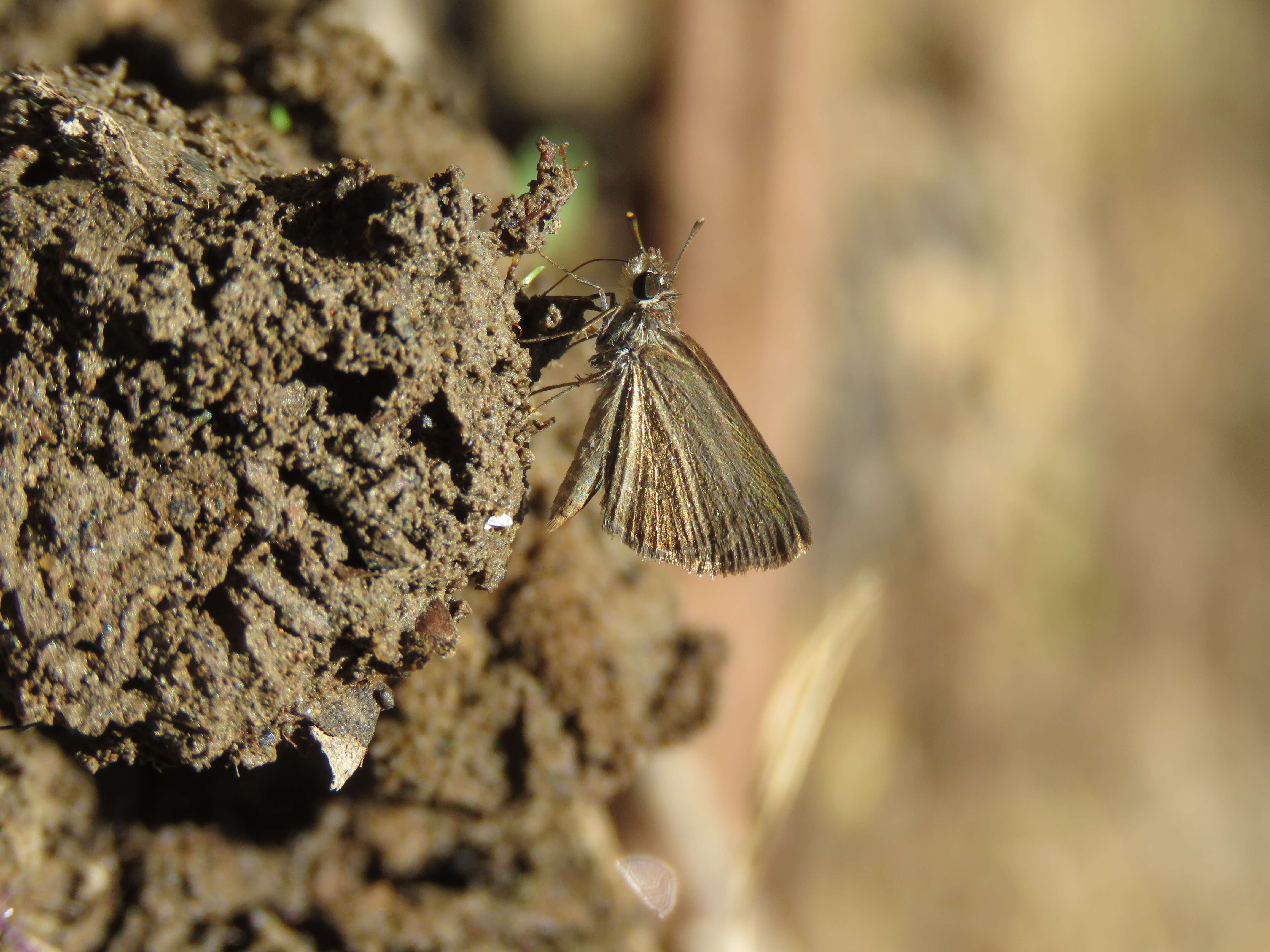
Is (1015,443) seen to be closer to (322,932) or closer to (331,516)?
(322,932)

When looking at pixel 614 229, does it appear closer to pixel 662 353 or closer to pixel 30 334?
pixel 662 353

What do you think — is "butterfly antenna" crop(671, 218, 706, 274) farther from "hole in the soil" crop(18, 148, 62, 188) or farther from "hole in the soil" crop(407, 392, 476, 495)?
"hole in the soil" crop(18, 148, 62, 188)

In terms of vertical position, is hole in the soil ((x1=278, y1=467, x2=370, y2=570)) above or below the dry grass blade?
below

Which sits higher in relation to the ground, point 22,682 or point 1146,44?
point 1146,44

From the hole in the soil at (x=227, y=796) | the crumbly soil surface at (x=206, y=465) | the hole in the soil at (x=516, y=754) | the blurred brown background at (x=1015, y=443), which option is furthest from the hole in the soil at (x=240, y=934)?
the blurred brown background at (x=1015, y=443)

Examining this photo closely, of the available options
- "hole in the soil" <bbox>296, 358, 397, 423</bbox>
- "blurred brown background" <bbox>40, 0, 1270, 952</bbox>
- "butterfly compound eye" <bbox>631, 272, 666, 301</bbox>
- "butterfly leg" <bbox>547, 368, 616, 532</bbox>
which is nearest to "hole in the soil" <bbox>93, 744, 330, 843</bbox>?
"butterfly leg" <bbox>547, 368, 616, 532</bbox>

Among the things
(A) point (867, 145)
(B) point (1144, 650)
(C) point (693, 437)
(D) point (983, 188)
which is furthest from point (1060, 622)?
(C) point (693, 437)
